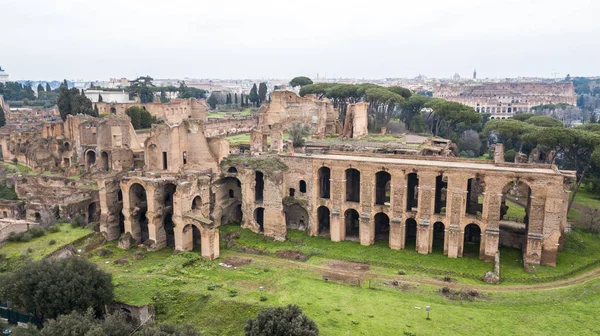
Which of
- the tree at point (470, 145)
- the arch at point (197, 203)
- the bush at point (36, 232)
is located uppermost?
the tree at point (470, 145)

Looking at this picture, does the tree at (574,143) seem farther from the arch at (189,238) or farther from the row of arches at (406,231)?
the arch at (189,238)

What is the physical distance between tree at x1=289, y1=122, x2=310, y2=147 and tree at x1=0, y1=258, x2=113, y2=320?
22005mm

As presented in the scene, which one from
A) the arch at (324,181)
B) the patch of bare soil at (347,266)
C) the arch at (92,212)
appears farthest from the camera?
the arch at (92,212)

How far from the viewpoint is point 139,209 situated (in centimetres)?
3447

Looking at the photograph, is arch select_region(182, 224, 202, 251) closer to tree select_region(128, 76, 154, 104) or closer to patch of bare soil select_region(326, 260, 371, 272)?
patch of bare soil select_region(326, 260, 371, 272)

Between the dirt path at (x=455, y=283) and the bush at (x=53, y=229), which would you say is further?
the bush at (x=53, y=229)

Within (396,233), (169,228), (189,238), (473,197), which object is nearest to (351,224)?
(396,233)

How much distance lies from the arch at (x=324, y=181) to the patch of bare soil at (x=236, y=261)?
26.8 feet

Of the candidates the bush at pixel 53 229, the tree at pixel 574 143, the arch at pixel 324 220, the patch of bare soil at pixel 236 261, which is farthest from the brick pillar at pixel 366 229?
the bush at pixel 53 229

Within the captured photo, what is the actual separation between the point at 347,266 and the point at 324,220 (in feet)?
25.7

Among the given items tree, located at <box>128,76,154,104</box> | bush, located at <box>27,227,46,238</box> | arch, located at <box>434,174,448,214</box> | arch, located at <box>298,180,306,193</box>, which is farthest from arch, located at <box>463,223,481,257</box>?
tree, located at <box>128,76,154,104</box>

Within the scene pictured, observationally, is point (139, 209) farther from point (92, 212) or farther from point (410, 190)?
point (410, 190)

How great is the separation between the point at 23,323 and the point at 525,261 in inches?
1135

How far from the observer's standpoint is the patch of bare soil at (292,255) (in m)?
31.9
